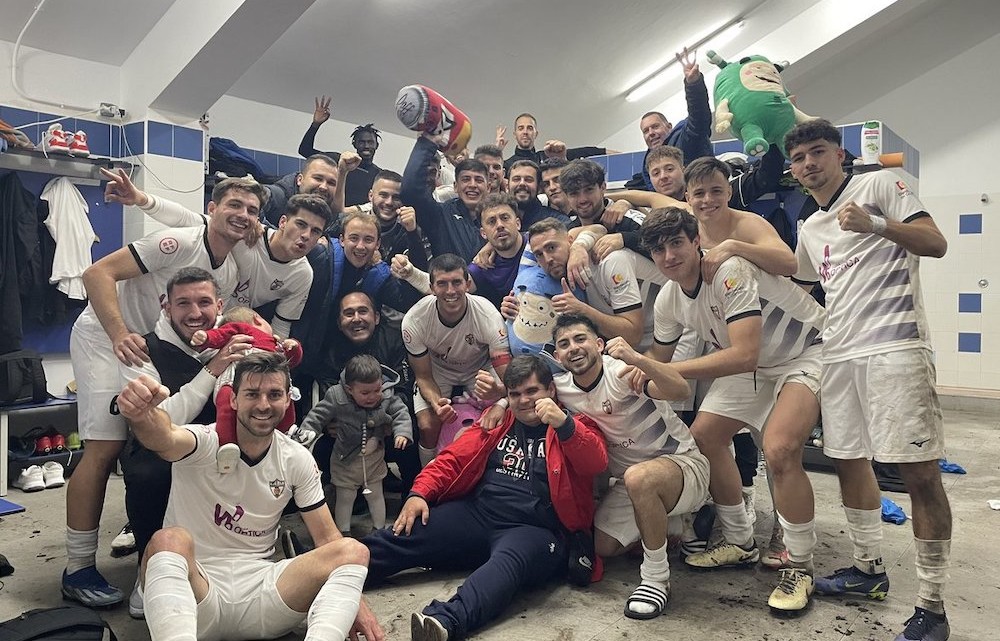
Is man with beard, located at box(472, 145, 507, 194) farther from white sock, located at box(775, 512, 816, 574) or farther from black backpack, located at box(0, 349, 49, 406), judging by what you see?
black backpack, located at box(0, 349, 49, 406)

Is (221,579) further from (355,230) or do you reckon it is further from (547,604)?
(355,230)

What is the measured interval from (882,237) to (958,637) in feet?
4.23

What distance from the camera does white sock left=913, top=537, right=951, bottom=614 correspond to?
2.19 m

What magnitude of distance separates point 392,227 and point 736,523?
231 centimetres

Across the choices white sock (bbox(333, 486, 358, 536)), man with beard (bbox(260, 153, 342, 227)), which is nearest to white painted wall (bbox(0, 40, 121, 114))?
man with beard (bbox(260, 153, 342, 227))

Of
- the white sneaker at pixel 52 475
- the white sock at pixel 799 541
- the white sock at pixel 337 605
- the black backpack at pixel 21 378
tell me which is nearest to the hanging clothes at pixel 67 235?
the black backpack at pixel 21 378

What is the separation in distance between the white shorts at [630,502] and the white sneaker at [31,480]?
10.5 ft

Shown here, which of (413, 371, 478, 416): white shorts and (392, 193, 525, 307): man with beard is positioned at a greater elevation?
(392, 193, 525, 307): man with beard

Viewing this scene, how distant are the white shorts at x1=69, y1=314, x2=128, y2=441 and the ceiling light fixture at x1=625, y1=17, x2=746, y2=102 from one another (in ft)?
20.0

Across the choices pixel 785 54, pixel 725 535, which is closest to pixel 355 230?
pixel 725 535

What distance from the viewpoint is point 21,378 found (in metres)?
4.16

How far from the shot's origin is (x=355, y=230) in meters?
3.49

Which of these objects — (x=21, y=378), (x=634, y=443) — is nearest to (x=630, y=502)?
(x=634, y=443)

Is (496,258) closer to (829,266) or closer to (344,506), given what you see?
(344,506)
